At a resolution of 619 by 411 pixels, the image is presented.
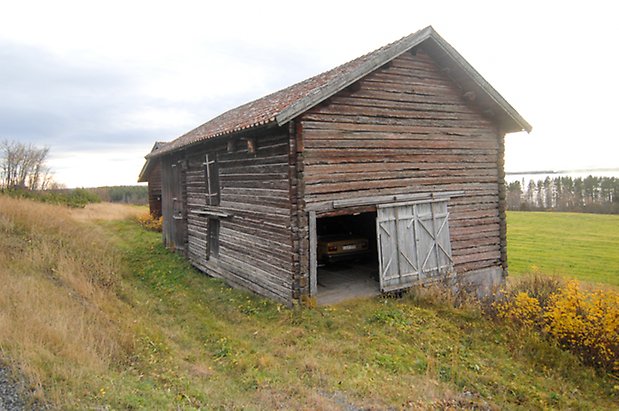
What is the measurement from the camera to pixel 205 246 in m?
14.9

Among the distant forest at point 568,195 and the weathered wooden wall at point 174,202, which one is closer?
the weathered wooden wall at point 174,202

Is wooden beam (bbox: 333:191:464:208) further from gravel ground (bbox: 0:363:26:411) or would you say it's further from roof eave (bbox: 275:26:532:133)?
gravel ground (bbox: 0:363:26:411)

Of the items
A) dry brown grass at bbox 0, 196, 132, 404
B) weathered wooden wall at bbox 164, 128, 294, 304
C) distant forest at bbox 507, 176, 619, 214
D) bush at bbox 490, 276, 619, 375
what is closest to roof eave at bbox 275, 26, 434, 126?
weathered wooden wall at bbox 164, 128, 294, 304

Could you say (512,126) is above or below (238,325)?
above

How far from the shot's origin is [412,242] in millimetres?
11531

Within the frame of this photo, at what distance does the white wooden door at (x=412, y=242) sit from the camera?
11008mm

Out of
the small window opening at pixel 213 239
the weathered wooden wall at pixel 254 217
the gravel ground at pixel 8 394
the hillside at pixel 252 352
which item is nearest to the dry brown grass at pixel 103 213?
the small window opening at pixel 213 239

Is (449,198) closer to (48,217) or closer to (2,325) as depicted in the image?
(2,325)

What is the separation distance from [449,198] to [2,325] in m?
10.8

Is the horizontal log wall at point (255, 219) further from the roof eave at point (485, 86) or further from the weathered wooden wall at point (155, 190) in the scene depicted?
the weathered wooden wall at point (155, 190)

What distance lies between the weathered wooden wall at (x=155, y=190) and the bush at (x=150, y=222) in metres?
0.44

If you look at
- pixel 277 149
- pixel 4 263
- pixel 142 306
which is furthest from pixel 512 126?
pixel 4 263

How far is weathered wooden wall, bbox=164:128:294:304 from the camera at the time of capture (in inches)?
398

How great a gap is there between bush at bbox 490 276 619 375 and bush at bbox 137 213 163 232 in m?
22.1
